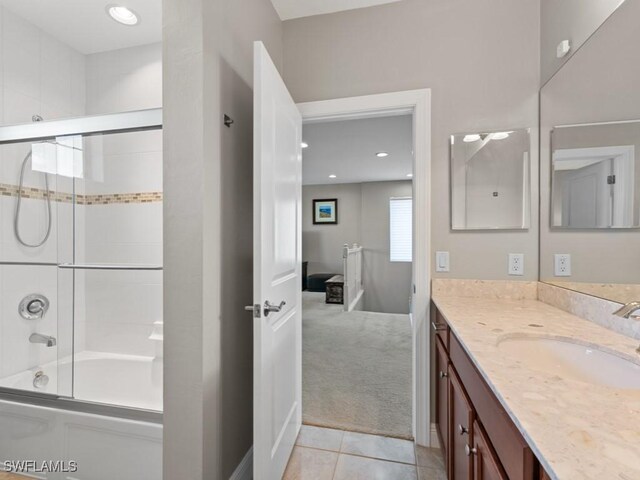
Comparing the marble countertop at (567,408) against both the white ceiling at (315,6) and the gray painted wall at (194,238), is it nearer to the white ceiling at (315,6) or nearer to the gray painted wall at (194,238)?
the gray painted wall at (194,238)

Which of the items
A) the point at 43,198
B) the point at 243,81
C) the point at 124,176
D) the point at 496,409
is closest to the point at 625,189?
the point at 496,409

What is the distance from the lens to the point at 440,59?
1.76m

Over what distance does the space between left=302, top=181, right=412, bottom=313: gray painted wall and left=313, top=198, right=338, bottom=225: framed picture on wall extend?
0.09m

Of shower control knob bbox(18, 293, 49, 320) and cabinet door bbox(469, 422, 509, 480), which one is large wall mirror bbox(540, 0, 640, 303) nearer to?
cabinet door bbox(469, 422, 509, 480)

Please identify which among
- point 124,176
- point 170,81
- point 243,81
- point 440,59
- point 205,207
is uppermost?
point 440,59

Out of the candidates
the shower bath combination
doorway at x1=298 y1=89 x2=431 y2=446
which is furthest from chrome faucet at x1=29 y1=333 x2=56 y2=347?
doorway at x1=298 y1=89 x2=431 y2=446

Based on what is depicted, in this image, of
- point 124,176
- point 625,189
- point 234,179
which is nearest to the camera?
point 625,189

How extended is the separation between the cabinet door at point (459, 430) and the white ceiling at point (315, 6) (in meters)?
2.09

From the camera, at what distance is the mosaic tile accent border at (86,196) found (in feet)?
5.95

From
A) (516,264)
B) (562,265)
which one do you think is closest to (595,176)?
(562,265)

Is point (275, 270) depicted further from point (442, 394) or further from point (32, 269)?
point (32, 269)

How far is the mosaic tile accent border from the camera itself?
1.81 meters

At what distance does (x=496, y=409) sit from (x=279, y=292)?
0.98m

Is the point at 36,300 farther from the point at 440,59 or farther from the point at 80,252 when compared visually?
the point at 440,59
